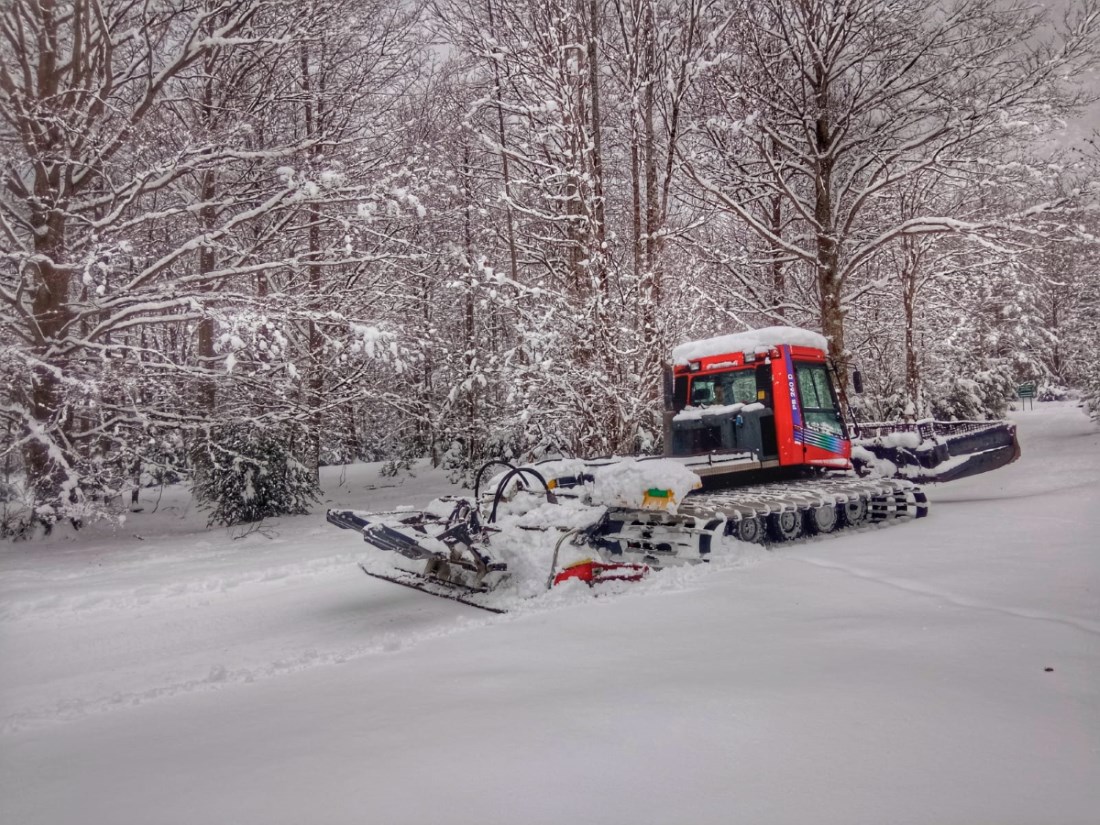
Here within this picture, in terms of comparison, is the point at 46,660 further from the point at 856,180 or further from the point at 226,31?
the point at 856,180

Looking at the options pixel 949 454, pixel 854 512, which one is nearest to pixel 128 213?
pixel 854 512

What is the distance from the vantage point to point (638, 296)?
39.5ft

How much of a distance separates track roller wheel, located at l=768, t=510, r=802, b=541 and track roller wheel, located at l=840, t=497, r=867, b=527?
1.08 meters

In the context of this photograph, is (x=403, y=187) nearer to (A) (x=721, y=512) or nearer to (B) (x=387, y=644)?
(A) (x=721, y=512)

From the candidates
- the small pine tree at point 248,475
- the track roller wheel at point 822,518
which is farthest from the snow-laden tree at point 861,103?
the small pine tree at point 248,475

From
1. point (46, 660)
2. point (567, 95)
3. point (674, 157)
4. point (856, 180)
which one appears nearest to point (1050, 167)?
point (856, 180)

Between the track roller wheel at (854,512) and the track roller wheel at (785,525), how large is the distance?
3.56ft

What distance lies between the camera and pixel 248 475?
12703 mm

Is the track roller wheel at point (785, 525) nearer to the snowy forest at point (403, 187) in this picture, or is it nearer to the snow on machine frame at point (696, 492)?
the snow on machine frame at point (696, 492)

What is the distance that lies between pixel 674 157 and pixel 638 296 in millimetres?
3649

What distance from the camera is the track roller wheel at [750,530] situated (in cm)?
772

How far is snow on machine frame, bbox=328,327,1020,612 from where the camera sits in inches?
251

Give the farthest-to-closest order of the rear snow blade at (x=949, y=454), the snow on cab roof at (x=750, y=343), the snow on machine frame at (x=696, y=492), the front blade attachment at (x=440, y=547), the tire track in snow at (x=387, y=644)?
the rear snow blade at (x=949, y=454) → the snow on cab roof at (x=750, y=343) → the snow on machine frame at (x=696, y=492) → the front blade attachment at (x=440, y=547) → the tire track in snow at (x=387, y=644)

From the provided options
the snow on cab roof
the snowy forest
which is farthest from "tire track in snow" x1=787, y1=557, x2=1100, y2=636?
the snowy forest
